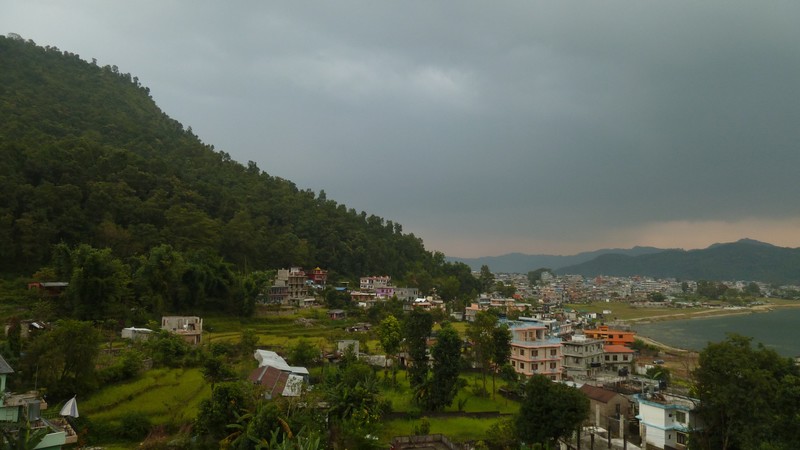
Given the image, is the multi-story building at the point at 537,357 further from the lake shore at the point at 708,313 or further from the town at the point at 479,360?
the lake shore at the point at 708,313

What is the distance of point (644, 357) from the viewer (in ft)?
154

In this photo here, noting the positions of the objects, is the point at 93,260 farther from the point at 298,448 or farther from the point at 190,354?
the point at 298,448

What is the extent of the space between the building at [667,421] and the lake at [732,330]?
126ft

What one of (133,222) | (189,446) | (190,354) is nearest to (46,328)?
(190,354)

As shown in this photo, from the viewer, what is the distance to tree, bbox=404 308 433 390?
82.8 feet

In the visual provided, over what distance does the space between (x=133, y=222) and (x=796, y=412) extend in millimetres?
44458

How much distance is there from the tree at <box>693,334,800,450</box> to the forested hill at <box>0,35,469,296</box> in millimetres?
34487

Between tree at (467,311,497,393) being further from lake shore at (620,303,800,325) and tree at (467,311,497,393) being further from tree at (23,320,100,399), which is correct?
lake shore at (620,303,800,325)

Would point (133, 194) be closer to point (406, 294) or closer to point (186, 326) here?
point (186, 326)

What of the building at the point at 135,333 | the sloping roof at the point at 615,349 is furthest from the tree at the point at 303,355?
the sloping roof at the point at 615,349

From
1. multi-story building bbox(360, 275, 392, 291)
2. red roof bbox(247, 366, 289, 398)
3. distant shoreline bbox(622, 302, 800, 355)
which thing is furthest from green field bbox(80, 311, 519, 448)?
distant shoreline bbox(622, 302, 800, 355)

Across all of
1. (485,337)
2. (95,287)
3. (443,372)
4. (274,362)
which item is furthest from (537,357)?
(95,287)

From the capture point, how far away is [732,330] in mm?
69500

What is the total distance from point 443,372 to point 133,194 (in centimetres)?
3473
